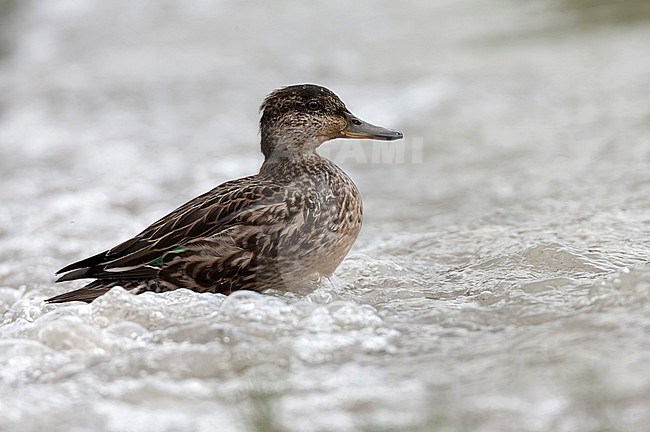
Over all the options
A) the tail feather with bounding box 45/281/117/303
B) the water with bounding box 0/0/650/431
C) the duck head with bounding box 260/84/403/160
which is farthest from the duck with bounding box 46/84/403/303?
the duck head with bounding box 260/84/403/160

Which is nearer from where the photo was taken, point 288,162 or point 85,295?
point 85,295

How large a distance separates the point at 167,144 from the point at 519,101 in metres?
3.31

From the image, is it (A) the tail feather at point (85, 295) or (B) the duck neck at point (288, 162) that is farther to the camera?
(B) the duck neck at point (288, 162)

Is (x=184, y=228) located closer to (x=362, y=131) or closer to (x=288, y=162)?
(x=288, y=162)

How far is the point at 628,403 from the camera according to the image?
3.19 m

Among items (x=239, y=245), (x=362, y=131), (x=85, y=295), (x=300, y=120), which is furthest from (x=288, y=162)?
(x=85, y=295)

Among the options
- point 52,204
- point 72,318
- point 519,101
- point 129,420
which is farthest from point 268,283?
point 519,101

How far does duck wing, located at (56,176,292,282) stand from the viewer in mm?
4672

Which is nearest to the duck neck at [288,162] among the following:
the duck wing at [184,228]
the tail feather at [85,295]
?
the duck wing at [184,228]

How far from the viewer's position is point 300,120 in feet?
17.3

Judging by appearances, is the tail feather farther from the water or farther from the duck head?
the duck head

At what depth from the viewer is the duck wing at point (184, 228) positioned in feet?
15.3

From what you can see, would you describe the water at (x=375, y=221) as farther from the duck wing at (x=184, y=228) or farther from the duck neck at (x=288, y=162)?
the duck neck at (x=288, y=162)

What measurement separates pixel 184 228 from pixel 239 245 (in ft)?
0.99
